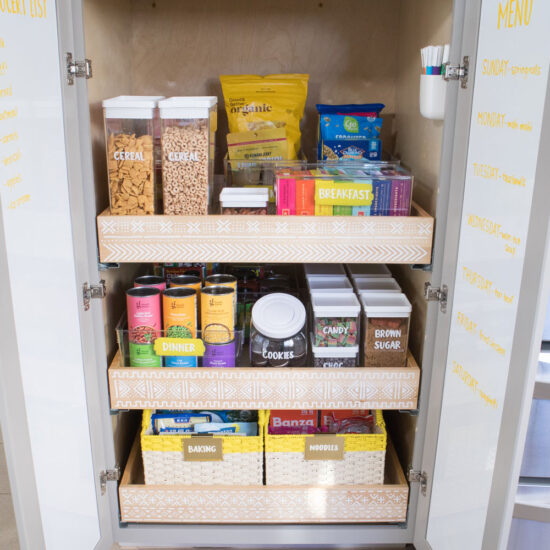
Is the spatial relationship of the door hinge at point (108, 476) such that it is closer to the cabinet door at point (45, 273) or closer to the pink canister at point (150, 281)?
the cabinet door at point (45, 273)

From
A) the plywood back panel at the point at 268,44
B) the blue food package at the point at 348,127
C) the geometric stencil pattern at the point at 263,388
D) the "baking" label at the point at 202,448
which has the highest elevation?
the plywood back panel at the point at 268,44

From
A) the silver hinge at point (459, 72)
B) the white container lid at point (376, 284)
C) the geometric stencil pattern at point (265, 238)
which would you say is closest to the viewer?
the silver hinge at point (459, 72)

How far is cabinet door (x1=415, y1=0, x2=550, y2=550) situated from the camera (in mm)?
1180

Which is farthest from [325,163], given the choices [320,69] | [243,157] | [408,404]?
[408,404]

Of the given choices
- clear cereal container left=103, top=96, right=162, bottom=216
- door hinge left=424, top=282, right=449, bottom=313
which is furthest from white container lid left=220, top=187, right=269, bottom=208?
door hinge left=424, top=282, right=449, bottom=313

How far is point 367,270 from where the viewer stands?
2154 mm

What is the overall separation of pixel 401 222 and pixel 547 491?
804mm

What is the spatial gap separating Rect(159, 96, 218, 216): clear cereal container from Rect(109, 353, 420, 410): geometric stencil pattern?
1.67ft

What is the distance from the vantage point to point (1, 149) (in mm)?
1243

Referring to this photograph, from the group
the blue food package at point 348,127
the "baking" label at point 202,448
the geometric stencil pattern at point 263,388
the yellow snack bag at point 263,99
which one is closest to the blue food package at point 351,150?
the blue food package at point 348,127

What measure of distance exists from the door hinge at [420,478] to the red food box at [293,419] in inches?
13.6

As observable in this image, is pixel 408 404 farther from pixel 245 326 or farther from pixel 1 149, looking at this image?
pixel 1 149

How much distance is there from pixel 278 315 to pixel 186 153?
57 centimetres

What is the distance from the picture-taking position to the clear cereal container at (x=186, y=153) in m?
1.70
